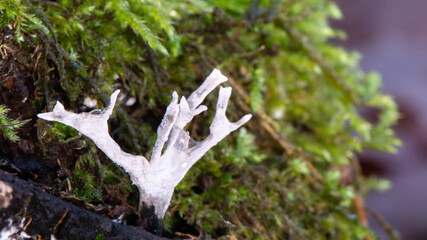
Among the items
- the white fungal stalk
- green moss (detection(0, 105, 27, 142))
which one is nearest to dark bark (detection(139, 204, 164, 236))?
the white fungal stalk

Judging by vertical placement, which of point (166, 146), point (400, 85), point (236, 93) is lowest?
point (166, 146)

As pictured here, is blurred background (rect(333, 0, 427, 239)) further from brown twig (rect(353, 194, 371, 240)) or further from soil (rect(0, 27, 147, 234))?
soil (rect(0, 27, 147, 234))

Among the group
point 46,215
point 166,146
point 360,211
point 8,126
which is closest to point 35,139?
point 8,126

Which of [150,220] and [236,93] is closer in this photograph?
[150,220]

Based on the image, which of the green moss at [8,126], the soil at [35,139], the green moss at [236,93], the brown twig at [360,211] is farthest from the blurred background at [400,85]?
the green moss at [8,126]

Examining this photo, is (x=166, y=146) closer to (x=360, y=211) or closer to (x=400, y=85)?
(x=360, y=211)

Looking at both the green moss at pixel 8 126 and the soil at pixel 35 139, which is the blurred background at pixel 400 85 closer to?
the soil at pixel 35 139
